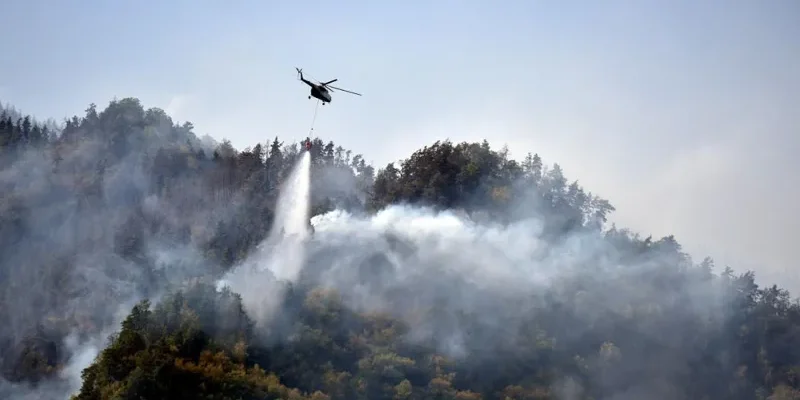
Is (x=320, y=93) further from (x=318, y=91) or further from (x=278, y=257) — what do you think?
(x=278, y=257)

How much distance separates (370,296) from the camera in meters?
81.4

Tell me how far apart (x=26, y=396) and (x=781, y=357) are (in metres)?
74.8

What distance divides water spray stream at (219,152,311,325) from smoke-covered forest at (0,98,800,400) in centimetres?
33

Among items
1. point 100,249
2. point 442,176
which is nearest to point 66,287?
point 100,249

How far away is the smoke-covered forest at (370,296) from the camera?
6644cm

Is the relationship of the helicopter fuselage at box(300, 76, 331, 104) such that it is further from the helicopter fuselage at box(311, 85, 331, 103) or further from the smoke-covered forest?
the smoke-covered forest

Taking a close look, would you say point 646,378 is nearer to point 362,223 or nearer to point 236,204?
point 362,223

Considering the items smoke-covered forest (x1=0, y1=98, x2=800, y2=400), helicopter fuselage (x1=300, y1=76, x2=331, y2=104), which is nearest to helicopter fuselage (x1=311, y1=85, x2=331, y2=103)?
helicopter fuselage (x1=300, y1=76, x2=331, y2=104)

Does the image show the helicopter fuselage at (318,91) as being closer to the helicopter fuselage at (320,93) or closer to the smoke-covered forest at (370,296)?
the helicopter fuselage at (320,93)

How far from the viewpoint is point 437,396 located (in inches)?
2667

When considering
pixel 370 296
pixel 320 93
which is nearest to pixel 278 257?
pixel 370 296

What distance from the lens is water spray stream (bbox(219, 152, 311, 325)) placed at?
72.5 metres

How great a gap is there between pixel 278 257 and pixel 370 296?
10711 mm

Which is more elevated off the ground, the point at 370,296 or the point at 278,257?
the point at 278,257
